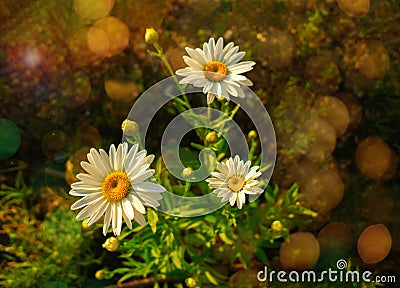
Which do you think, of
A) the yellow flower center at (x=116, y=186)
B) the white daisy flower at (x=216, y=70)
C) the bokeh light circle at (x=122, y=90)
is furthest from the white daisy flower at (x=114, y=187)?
the bokeh light circle at (x=122, y=90)

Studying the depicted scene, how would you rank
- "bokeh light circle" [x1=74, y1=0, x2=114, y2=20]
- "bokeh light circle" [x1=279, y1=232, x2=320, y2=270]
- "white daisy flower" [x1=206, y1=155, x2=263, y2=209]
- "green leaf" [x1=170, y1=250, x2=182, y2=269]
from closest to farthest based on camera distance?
"white daisy flower" [x1=206, y1=155, x2=263, y2=209] < "green leaf" [x1=170, y1=250, x2=182, y2=269] < "bokeh light circle" [x1=279, y1=232, x2=320, y2=270] < "bokeh light circle" [x1=74, y1=0, x2=114, y2=20]

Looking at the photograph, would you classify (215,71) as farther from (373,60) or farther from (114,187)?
(373,60)

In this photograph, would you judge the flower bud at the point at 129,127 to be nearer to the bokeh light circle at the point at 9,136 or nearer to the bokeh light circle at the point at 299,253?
the bokeh light circle at the point at 299,253

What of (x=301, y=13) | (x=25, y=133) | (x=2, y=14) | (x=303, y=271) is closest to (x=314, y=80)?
(x=301, y=13)

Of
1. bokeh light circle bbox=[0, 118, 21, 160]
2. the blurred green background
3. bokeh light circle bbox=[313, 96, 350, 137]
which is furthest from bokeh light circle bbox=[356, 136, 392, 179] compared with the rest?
bokeh light circle bbox=[0, 118, 21, 160]

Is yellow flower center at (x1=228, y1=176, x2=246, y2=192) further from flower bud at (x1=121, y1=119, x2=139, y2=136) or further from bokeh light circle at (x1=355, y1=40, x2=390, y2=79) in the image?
bokeh light circle at (x1=355, y1=40, x2=390, y2=79)

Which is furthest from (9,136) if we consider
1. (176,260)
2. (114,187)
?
(114,187)
